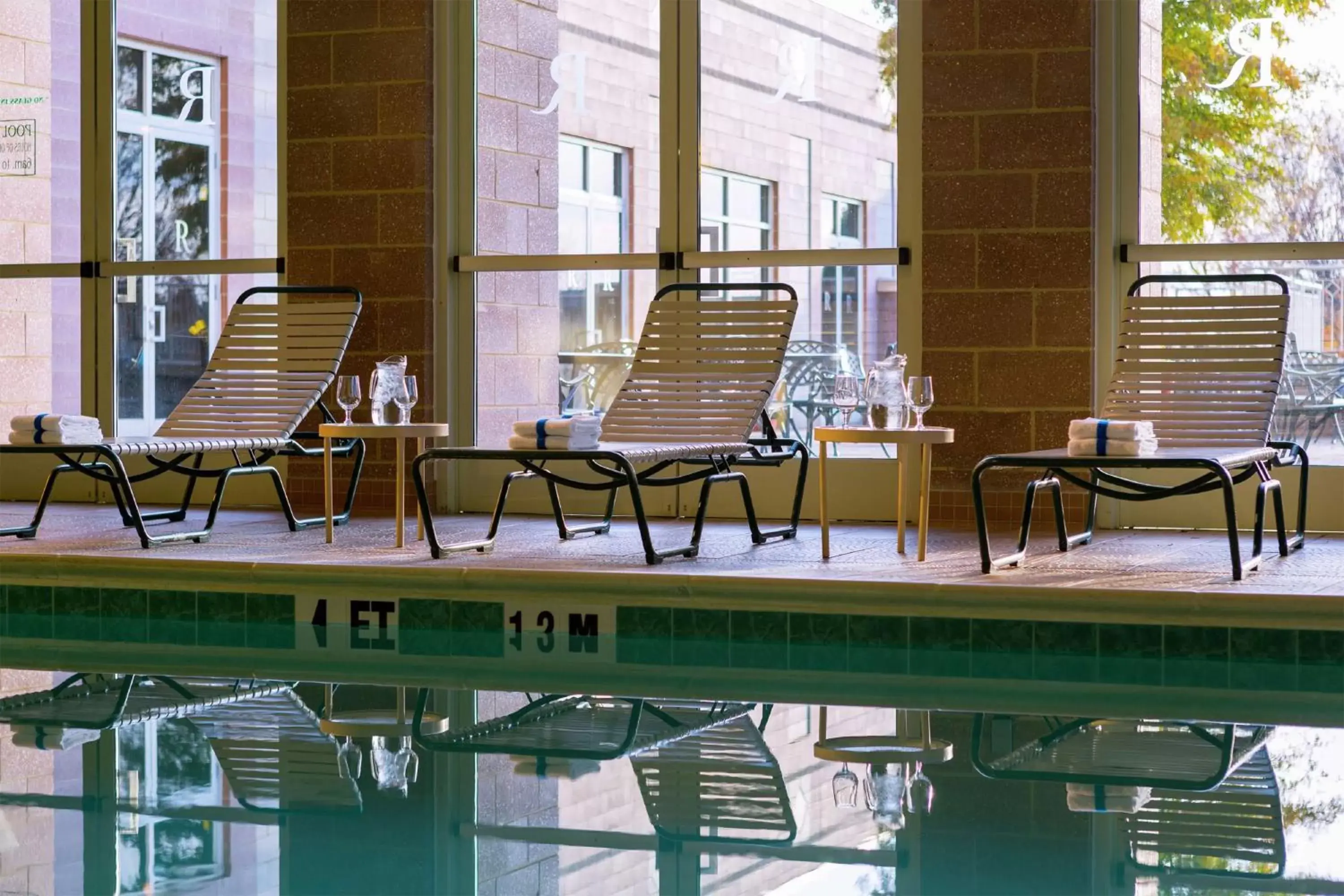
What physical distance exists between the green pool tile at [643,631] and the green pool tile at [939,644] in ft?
2.18

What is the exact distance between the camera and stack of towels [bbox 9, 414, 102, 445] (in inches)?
219

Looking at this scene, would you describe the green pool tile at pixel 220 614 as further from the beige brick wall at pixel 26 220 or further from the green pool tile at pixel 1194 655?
the beige brick wall at pixel 26 220

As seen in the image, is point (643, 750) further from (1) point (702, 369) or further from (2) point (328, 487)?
(1) point (702, 369)

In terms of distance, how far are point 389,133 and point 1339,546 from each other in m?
4.13

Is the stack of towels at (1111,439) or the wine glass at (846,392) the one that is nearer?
the stack of towels at (1111,439)

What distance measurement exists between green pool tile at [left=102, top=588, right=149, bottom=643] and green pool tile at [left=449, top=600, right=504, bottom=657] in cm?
100

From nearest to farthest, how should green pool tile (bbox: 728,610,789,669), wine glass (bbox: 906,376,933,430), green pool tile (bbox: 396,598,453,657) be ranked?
green pool tile (bbox: 728,610,789,669), green pool tile (bbox: 396,598,453,657), wine glass (bbox: 906,376,933,430)

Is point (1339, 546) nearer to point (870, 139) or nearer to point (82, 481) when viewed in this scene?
point (870, 139)

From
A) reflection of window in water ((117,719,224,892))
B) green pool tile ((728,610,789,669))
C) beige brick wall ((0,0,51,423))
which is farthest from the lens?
beige brick wall ((0,0,51,423))

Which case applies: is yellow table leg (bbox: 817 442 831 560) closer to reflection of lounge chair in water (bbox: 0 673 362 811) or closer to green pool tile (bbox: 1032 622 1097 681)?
green pool tile (bbox: 1032 622 1097 681)

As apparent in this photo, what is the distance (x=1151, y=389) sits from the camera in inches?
221

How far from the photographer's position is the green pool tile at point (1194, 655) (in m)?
4.09

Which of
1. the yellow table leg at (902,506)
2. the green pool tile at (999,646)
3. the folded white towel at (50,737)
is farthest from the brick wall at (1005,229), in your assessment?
the folded white towel at (50,737)

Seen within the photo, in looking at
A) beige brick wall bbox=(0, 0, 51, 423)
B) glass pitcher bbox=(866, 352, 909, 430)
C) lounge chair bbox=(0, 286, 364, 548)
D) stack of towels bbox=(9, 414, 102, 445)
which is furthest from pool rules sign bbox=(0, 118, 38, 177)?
glass pitcher bbox=(866, 352, 909, 430)
